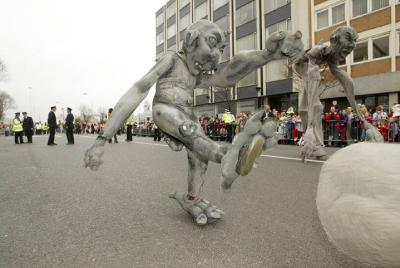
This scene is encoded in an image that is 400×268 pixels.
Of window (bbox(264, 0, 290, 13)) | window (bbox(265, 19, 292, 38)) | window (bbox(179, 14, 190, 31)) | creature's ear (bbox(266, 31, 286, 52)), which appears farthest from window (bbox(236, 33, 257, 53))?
creature's ear (bbox(266, 31, 286, 52))

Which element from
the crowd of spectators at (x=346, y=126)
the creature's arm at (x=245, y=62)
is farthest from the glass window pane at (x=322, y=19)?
the creature's arm at (x=245, y=62)

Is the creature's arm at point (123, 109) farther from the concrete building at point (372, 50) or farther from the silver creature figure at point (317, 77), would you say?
the concrete building at point (372, 50)

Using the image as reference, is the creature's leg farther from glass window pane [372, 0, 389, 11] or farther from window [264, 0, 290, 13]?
Answer: window [264, 0, 290, 13]

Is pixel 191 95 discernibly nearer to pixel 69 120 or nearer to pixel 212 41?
pixel 212 41

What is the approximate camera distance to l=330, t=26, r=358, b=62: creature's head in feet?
15.9

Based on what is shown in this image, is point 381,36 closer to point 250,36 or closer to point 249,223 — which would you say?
point 250,36

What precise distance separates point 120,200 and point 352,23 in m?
23.7

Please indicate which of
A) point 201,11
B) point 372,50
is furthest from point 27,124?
point 201,11

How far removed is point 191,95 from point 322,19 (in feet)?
84.3

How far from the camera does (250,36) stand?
33750 mm

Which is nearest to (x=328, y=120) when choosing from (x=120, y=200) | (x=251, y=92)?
(x=120, y=200)

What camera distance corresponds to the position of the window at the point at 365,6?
21709 millimetres

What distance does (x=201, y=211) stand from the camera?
2.96 metres

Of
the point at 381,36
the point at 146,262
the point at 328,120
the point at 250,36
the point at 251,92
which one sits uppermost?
the point at 250,36
